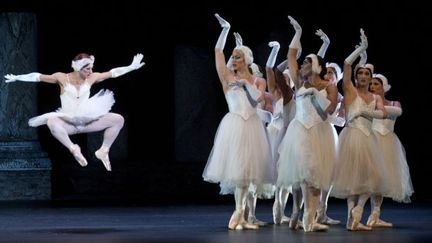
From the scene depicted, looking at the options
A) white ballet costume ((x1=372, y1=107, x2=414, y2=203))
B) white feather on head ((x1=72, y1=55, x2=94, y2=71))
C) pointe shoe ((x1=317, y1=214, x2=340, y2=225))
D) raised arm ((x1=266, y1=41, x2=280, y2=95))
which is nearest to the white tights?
white feather on head ((x1=72, y1=55, x2=94, y2=71))

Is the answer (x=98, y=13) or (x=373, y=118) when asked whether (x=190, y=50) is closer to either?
(x=98, y=13)

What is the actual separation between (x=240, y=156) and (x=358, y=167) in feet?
3.09

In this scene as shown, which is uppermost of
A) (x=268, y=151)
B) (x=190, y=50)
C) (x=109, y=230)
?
(x=190, y=50)

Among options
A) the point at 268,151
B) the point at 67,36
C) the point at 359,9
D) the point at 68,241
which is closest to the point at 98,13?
the point at 67,36

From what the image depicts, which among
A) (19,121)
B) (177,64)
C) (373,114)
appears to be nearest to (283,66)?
(373,114)

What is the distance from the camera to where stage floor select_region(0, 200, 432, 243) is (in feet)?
28.5

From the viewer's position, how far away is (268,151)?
9555 millimetres

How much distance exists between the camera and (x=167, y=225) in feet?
31.9

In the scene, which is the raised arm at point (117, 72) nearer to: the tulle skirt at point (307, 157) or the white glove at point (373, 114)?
the tulle skirt at point (307, 157)

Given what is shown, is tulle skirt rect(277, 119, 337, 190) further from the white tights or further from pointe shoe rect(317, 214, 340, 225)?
the white tights

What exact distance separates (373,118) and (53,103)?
6.31 m

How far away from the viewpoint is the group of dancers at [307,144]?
9.27 meters

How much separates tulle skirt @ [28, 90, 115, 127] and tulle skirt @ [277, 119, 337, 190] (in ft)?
4.90

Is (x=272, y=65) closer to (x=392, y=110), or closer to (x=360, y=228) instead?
(x=392, y=110)
